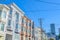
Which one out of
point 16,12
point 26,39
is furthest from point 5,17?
point 26,39

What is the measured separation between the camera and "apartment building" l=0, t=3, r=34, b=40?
93.9 feet

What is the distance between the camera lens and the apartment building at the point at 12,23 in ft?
93.9

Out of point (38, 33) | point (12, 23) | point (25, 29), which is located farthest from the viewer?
point (38, 33)

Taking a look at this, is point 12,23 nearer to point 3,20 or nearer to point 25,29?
point 3,20

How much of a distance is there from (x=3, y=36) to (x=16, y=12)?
34.2 ft

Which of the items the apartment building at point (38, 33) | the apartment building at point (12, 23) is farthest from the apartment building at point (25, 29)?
the apartment building at point (38, 33)

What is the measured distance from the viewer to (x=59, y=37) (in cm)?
11762

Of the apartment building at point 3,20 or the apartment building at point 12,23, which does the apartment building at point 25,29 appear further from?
the apartment building at point 3,20

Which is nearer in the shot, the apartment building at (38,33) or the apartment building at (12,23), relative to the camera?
the apartment building at (12,23)

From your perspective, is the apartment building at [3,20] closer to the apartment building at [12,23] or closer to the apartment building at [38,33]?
the apartment building at [12,23]

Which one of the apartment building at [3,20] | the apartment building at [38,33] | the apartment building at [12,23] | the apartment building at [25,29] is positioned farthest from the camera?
the apartment building at [38,33]

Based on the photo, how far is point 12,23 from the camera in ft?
106

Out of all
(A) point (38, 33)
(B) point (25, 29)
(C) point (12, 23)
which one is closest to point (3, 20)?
(C) point (12, 23)

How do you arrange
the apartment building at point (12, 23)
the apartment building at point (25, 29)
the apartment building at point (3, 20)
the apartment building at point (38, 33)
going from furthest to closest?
the apartment building at point (38, 33) < the apartment building at point (25, 29) < the apartment building at point (12, 23) < the apartment building at point (3, 20)
